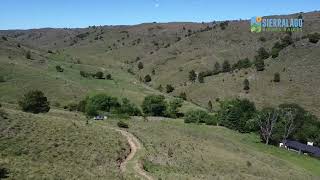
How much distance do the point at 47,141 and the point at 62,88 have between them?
7335 centimetres

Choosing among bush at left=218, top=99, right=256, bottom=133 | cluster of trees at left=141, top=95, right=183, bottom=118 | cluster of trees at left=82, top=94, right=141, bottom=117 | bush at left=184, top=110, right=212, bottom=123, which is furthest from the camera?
cluster of trees at left=141, top=95, right=183, bottom=118

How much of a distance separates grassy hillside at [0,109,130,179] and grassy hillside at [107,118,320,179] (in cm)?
391

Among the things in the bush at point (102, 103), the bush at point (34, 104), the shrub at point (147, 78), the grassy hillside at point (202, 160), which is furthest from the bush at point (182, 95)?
the bush at point (34, 104)

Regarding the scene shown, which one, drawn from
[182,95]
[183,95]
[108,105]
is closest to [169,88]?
[183,95]

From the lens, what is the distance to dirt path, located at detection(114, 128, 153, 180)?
3876 cm

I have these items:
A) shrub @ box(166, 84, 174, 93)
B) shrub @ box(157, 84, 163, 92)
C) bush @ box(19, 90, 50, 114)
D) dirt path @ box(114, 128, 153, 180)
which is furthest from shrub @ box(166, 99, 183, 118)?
dirt path @ box(114, 128, 153, 180)

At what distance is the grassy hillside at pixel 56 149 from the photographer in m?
32.4

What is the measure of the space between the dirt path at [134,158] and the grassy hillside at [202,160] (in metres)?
0.84

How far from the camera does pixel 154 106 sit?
108 metres

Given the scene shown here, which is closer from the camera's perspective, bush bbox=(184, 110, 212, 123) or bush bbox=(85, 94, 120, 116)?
bush bbox=(184, 110, 212, 123)

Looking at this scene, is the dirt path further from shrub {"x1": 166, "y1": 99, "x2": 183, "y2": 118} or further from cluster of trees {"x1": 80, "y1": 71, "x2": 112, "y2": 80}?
cluster of trees {"x1": 80, "y1": 71, "x2": 112, "y2": 80}

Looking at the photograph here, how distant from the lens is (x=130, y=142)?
52812mm

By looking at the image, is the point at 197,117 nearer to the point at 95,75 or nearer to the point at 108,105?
the point at 108,105

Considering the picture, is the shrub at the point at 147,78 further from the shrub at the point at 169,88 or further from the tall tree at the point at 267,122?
the tall tree at the point at 267,122
